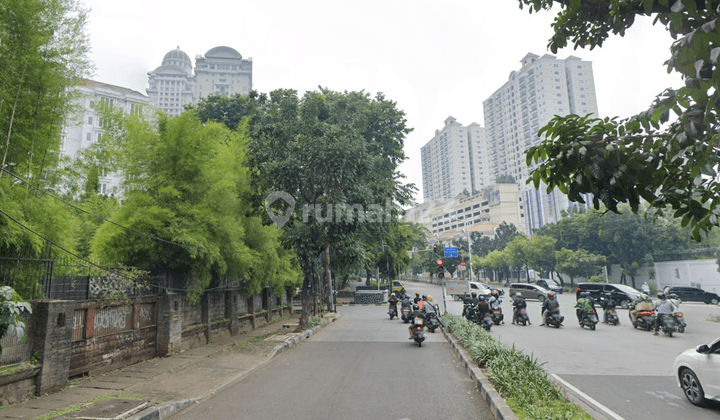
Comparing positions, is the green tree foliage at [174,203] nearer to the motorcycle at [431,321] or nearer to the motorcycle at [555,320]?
the motorcycle at [431,321]

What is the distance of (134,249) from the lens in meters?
10.0

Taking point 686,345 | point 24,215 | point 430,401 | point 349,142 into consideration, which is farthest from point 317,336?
point 686,345

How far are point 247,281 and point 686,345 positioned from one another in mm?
14707

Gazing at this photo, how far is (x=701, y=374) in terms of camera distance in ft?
19.8

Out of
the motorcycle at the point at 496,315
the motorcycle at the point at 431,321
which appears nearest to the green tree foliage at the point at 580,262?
the motorcycle at the point at 496,315

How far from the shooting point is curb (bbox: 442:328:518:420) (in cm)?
557

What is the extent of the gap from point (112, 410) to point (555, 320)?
15390 mm

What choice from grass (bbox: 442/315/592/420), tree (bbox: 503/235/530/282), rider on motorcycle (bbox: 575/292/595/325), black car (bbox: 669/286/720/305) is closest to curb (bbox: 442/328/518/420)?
grass (bbox: 442/315/592/420)

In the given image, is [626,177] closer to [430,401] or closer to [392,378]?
[430,401]

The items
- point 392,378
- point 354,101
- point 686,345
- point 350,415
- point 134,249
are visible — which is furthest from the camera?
point 354,101

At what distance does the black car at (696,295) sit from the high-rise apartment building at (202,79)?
405ft

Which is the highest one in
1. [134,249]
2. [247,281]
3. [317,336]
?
[134,249]

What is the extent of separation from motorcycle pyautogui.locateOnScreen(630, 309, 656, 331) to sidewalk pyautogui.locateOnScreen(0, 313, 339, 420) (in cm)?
1304

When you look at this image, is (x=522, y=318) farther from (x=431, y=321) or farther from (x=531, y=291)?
(x=531, y=291)
